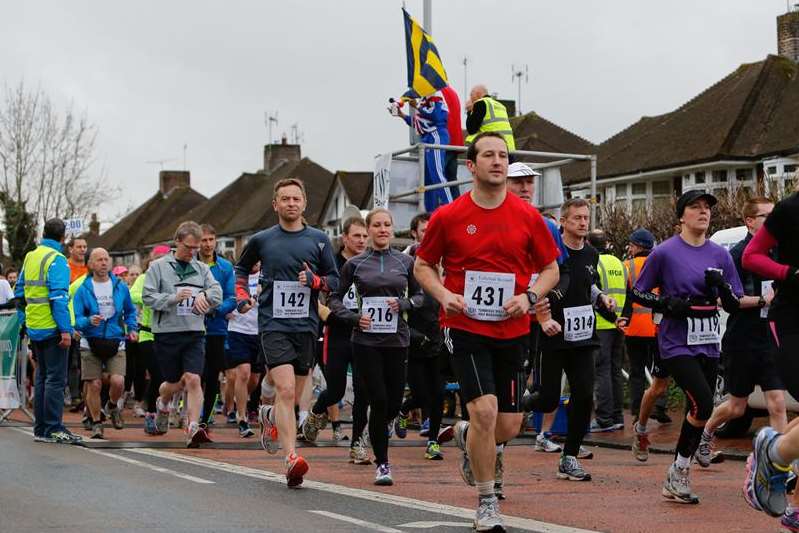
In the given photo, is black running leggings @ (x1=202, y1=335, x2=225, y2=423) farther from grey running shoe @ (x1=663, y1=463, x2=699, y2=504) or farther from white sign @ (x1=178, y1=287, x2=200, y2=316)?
grey running shoe @ (x1=663, y1=463, x2=699, y2=504)

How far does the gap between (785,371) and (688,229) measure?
2.40 m

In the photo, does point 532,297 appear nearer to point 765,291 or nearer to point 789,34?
point 765,291

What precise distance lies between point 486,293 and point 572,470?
3.08 metres

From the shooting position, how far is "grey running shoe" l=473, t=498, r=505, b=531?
732 cm

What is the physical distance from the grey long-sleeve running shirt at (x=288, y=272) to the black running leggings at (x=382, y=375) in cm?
48

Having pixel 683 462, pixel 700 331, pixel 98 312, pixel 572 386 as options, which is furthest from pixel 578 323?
pixel 98 312

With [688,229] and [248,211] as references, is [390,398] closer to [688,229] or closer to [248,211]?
[688,229]

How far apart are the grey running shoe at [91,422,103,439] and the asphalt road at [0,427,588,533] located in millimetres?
2800

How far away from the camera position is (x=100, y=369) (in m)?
15.4

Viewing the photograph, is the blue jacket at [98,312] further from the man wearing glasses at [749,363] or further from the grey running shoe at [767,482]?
the grey running shoe at [767,482]

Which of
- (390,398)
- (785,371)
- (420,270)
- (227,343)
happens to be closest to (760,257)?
(785,371)

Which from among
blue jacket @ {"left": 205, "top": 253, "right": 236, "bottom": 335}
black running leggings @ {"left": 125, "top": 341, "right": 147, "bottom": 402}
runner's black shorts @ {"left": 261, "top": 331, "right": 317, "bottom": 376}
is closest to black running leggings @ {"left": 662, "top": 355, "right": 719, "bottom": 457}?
runner's black shorts @ {"left": 261, "top": 331, "right": 317, "bottom": 376}

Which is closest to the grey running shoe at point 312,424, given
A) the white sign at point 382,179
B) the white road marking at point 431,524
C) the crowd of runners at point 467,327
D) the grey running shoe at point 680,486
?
the crowd of runners at point 467,327

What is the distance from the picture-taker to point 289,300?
34.4ft
